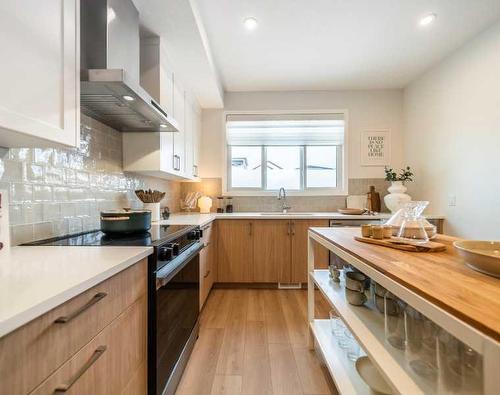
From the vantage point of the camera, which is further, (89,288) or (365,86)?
(365,86)

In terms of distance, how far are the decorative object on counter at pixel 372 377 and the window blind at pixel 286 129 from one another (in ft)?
9.85

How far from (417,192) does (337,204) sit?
102 centimetres

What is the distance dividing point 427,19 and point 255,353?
3.05m

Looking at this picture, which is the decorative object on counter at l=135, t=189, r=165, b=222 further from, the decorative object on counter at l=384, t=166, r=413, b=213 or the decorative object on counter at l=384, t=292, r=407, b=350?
the decorative object on counter at l=384, t=166, r=413, b=213

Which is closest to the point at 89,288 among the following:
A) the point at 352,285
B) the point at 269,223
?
the point at 352,285

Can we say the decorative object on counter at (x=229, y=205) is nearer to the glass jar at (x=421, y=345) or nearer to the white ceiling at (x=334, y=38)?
the white ceiling at (x=334, y=38)

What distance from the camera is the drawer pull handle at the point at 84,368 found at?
2.14 feet

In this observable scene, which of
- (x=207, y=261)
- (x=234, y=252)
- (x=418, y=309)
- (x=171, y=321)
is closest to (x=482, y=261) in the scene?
(x=418, y=309)

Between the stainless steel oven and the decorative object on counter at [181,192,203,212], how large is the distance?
70.1 inches

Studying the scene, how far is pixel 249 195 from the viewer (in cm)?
387

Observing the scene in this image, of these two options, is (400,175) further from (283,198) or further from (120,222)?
(120,222)

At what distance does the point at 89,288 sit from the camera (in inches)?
29.7

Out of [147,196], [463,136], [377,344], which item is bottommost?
[377,344]

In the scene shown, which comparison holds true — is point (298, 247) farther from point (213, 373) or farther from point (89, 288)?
point (89, 288)
